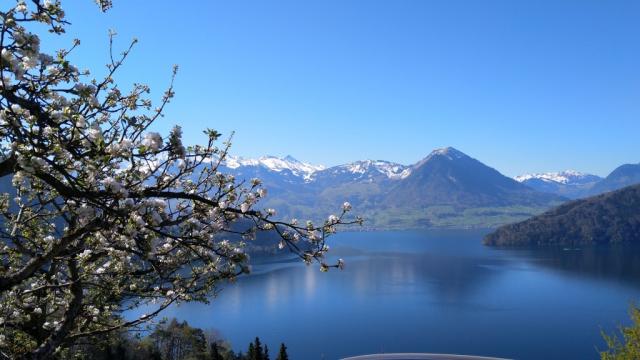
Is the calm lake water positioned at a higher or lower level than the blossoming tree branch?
lower

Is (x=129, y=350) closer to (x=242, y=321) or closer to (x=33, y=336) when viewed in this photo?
(x=242, y=321)

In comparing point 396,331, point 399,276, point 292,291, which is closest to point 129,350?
point 396,331

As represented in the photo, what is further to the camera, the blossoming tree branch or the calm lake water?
the calm lake water

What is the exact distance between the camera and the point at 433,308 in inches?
3728

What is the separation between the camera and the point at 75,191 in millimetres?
3893

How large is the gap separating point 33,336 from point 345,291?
371 ft

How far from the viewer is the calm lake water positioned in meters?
70.6

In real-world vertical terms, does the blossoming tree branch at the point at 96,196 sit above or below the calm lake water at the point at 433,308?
above

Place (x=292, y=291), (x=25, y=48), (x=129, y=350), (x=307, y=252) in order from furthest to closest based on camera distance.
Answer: (x=292, y=291), (x=129, y=350), (x=307, y=252), (x=25, y=48)

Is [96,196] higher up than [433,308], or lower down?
higher up

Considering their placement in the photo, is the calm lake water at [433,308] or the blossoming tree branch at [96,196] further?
the calm lake water at [433,308]

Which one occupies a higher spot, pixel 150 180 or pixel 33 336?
pixel 150 180

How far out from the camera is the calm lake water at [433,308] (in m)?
70.6

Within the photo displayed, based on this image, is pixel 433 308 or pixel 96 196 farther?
pixel 433 308
